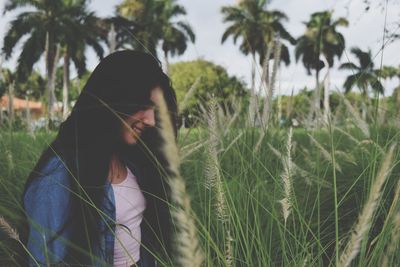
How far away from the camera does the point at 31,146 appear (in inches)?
158

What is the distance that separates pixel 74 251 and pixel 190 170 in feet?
6.62

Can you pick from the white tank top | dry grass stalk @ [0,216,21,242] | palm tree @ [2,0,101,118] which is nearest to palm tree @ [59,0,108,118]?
palm tree @ [2,0,101,118]

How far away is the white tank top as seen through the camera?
211 cm

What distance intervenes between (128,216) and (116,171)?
0.19 m

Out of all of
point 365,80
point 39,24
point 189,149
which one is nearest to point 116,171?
point 189,149

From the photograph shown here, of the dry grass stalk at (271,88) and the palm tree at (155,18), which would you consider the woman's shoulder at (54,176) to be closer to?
the dry grass stalk at (271,88)

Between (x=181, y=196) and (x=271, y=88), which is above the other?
(x=271, y=88)

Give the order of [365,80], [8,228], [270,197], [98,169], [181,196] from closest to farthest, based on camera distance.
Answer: [181,196]
[8,228]
[270,197]
[98,169]
[365,80]

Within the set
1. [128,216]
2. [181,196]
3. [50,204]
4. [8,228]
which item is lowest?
[128,216]

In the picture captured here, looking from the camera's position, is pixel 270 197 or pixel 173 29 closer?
pixel 270 197

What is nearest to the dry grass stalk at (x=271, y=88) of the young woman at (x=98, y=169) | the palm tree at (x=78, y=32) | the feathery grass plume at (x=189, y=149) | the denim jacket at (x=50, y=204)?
the feathery grass plume at (x=189, y=149)

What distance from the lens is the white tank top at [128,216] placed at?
6.93ft

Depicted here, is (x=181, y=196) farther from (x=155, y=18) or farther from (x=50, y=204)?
(x=155, y=18)

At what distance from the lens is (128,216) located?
2.16 metres
